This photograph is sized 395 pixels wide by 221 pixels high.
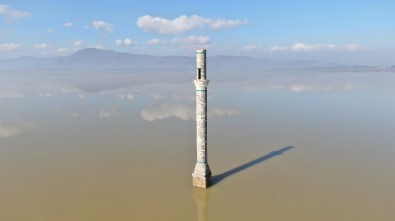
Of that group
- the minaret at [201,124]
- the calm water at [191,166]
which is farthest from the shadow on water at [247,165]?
the minaret at [201,124]

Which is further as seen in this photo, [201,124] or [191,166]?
[191,166]

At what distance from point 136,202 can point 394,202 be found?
34.1 ft

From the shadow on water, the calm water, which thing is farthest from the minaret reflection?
the shadow on water

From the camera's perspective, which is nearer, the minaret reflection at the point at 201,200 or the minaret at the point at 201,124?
the minaret reflection at the point at 201,200

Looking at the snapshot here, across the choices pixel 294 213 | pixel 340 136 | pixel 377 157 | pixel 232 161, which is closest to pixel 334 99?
pixel 340 136

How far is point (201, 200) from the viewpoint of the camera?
12.3 m

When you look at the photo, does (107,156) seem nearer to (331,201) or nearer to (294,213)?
(294,213)

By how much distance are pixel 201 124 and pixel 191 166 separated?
3831 millimetres

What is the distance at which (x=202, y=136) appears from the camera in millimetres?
12805

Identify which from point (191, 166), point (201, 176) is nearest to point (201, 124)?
point (201, 176)

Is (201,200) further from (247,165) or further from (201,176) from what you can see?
(247,165)

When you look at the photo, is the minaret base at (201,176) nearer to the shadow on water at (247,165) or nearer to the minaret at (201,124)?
the minaret at (201,124)

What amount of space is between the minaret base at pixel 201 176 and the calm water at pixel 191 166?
38 cm

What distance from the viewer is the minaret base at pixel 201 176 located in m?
12.9
